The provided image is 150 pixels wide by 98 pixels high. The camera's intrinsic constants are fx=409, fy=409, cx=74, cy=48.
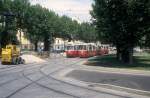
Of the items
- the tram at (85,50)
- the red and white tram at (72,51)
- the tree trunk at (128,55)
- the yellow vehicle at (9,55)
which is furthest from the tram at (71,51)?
the tree trunk at (128,55)

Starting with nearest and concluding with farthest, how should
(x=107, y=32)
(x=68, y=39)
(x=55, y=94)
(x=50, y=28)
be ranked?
1. (x=55, y=94)
2. (x=107, y=32)
3. (x=50, y=28)
4. (x=68, y=39)

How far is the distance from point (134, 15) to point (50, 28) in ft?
226

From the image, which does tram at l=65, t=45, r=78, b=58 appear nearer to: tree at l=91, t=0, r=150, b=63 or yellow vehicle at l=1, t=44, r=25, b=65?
yellow vehicle at l=1, t=44, r=25, b=65

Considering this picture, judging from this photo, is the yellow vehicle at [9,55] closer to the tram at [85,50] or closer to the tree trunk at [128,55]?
the tree trunk at [128,55]

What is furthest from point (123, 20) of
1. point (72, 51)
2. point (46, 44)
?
point (46, 44)

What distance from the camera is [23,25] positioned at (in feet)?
333

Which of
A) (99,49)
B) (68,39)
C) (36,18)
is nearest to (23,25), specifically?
(36,18)

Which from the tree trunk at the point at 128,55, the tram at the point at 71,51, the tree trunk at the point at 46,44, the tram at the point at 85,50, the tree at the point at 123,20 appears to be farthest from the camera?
the tree trunk at the point at 46,44

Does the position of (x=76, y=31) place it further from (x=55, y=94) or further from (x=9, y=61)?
(x=55, y=94)

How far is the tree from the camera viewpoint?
43500 mm

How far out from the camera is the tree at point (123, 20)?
143ft

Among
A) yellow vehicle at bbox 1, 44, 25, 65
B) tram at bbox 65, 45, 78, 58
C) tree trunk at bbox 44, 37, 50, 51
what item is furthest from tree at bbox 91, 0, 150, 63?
tree trunk at bbox 44, 37, 50, 51

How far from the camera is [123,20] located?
44.7m

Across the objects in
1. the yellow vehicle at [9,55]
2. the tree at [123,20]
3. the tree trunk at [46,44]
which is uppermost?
the tree at [123,20]
